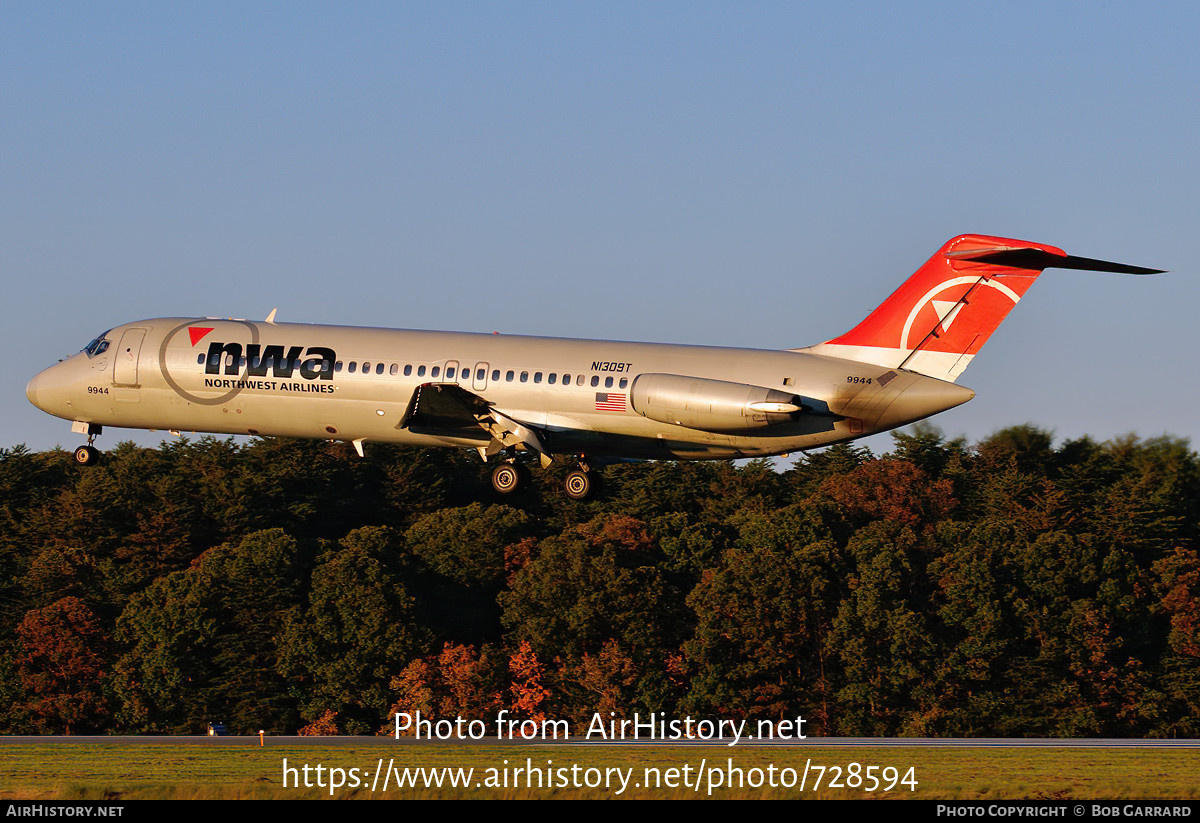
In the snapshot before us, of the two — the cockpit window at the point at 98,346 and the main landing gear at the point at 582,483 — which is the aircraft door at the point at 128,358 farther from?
the main landing gear at the point at 582,483

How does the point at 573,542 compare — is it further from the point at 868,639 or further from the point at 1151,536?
the point at 1151,536

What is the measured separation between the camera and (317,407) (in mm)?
44469

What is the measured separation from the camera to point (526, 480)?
145 feet

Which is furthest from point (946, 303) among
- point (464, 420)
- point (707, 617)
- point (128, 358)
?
point (707, 617)

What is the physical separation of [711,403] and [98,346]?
1766 cm

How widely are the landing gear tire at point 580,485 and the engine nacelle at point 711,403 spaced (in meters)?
3.61

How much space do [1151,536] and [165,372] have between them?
52593mm

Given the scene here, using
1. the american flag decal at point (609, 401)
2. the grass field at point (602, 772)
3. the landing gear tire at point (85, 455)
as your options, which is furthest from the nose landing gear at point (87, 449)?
the american flag decal at point (609, 401)

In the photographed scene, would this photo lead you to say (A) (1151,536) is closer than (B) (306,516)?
Yes

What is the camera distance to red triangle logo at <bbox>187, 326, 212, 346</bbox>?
45.8 meters

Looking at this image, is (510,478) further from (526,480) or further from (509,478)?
(526,480)

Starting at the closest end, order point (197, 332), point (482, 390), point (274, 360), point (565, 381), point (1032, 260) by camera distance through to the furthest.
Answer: point (1032, 260) → point (565, 381) → point (482, 390) → point (274, 360) → point (197, 332)
